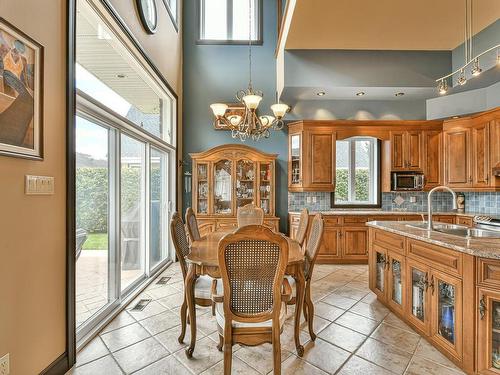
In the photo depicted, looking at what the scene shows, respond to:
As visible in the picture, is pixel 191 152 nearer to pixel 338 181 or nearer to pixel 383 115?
pixel 338 181

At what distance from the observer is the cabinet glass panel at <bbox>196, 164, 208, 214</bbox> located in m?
4.76

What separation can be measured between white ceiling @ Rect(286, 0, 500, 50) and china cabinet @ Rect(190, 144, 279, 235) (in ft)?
6.36

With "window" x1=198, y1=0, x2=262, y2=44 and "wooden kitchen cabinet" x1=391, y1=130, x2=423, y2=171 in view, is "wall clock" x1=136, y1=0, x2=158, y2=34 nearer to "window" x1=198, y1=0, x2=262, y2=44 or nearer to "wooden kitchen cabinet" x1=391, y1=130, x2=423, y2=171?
"window" x1=198, y1=0, x2=262, y2=44

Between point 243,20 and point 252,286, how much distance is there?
5.47 meters

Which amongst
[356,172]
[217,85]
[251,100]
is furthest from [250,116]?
[356,172]

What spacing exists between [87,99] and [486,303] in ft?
10.9

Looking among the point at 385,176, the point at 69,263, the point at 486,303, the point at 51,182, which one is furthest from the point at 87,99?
the point at 385,176

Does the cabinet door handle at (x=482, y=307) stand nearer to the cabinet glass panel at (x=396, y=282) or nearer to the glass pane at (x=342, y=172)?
the cabinet glass panel at (x=396, y=282)

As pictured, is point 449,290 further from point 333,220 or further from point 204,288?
point 333,220

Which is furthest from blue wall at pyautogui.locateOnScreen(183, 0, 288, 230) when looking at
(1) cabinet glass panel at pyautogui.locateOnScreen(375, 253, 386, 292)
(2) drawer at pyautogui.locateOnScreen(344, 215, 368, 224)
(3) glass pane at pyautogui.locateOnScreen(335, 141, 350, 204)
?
(1) cabinet glass panel at pyautogui.locateOnScreen(375, 253, 386, 292)

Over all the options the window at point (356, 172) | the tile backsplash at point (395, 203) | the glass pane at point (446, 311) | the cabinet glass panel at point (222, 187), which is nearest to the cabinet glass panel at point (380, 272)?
the glass pane at point (446, 311)

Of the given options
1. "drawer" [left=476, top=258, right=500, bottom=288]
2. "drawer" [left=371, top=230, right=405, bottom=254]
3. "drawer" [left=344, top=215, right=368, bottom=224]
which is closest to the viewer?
"drawer" [left=476, top=258, right=500, bottom=288]

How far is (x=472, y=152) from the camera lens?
13.9 ft

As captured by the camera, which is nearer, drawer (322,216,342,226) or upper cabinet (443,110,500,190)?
upper cabinet (443,110,500,190)
